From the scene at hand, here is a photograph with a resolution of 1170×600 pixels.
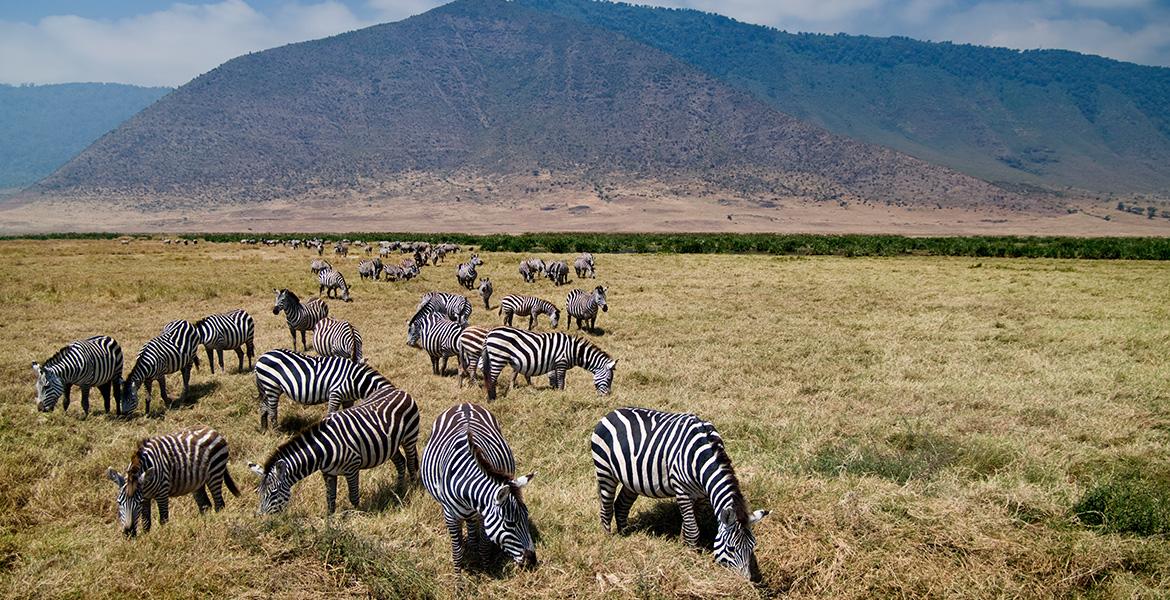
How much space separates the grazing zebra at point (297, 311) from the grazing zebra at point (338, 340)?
6.85 feet

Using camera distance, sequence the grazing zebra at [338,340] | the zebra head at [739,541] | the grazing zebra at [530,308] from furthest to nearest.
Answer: the grazing zebra at [530,308]
the grazing zebra at [338,340]
the zebra head at [739,541]

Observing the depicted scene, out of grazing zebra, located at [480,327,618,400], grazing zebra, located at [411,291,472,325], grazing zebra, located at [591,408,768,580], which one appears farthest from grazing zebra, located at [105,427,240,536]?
grazing zebra, located at [411,291,472,325]

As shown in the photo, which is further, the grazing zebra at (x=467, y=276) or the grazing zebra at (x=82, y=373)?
the grazing zebra at (x=467, y=276)

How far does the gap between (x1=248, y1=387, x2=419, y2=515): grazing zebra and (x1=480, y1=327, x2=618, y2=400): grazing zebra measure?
384cm

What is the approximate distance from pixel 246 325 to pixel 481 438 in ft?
34.4

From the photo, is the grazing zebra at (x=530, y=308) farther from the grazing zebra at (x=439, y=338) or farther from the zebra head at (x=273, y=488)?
the zebra head at (x=273, y=488)

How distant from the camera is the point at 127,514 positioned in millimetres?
6602

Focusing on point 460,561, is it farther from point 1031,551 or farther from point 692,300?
point 692,300

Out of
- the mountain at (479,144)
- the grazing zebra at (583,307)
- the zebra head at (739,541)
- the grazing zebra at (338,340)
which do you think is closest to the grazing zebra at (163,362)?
the grazing zebra at (338,340)

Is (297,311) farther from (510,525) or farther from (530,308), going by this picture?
Answer: (510,525)

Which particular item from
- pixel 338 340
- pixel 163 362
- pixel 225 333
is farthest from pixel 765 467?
pixel 225 333

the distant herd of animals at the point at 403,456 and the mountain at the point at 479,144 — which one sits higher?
the mountain at the point at 479,144

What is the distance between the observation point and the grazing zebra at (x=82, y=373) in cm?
1106

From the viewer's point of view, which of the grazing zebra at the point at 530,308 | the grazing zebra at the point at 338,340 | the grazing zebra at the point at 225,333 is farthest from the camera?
the grazing zebra at the point at 530,308
